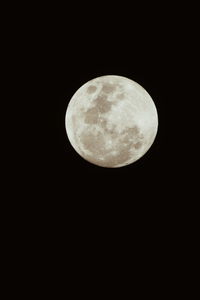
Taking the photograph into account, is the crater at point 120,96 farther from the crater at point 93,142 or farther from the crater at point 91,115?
the crater at point 93,142

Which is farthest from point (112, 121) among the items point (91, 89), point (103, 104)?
point (91, 89)

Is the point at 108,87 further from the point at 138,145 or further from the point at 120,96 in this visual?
the point at 138,145

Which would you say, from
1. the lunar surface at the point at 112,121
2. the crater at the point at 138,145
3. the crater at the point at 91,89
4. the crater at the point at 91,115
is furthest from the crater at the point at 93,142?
the crater at the point at 91,89

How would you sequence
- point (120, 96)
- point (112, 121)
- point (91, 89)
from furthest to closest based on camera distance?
point (91, 89) < point (120, 96) < point (112, 121)

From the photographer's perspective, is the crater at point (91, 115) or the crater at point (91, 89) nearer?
the crater at point (91, 115)

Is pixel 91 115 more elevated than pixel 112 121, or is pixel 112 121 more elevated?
pixel 91 115

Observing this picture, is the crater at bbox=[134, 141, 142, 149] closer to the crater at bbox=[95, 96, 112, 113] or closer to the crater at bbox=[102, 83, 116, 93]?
the crater at bbox=[95, 96, 112, 113]

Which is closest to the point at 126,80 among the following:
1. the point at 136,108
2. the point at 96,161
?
the point at 136,108

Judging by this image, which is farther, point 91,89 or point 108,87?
point 91,89

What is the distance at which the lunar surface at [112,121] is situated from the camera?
5.56 meters

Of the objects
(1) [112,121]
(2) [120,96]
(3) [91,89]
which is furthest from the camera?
(3) [91,89]

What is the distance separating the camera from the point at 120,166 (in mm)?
6238

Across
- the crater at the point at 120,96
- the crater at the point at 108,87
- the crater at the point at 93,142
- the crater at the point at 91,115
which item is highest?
the crater at the point at 108,87

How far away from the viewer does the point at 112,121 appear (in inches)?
217
